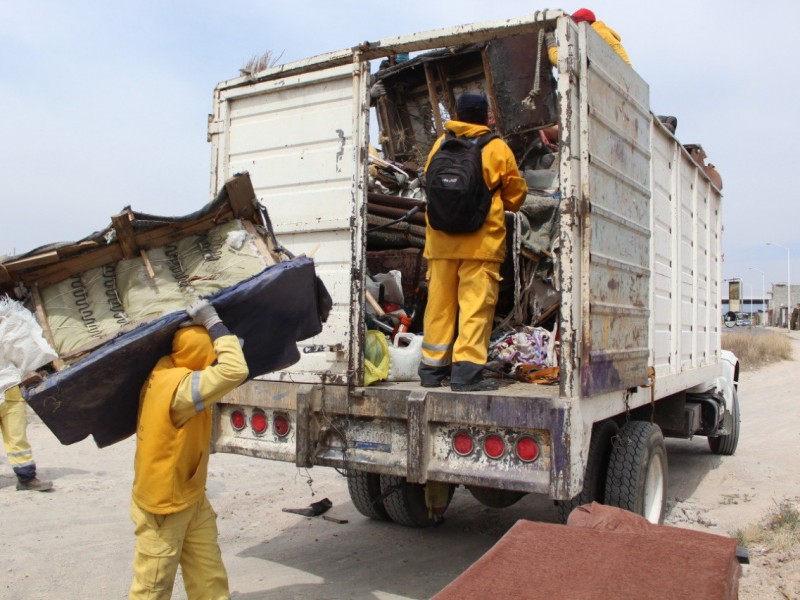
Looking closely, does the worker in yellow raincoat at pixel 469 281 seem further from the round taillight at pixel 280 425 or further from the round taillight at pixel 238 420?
the round taillight at pixel 238 420

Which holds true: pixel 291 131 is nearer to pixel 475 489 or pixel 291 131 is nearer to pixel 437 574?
pixel 475 489

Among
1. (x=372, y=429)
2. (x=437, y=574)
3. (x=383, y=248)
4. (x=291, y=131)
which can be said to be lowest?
(x=437, y=574)

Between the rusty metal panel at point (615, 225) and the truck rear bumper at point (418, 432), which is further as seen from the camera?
the rusty metal panel at point (615, 225)

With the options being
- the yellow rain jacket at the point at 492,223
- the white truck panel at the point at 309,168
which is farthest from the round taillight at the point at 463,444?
the yellow rain jacket at the point at 492,223

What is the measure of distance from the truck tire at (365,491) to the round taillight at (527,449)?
5.88 ft

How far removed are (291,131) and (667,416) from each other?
3.61m

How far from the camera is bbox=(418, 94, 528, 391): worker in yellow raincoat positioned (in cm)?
387

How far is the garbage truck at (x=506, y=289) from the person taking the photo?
3473 millimetres

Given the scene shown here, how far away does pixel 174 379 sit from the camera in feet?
9.34

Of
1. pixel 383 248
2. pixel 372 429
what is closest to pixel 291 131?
pixel 383 248

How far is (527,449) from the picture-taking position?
3371 millimetres

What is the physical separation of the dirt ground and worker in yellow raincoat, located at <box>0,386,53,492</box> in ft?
0.47

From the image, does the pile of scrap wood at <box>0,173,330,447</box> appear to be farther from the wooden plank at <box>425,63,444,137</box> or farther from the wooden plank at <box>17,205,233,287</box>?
the wooden plank at <box>425,63,444,137</box>

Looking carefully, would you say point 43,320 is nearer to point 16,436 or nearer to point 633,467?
point 633,467
